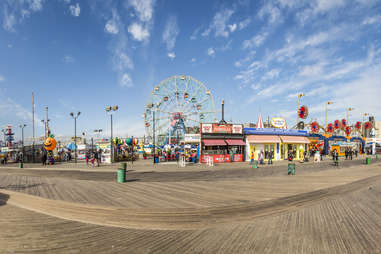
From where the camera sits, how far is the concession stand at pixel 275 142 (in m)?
27.0

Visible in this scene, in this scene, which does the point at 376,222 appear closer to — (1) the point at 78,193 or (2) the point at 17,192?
(1) the point at 78,193

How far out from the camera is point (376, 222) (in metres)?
5.86

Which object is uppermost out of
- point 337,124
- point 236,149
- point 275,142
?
point 337,124

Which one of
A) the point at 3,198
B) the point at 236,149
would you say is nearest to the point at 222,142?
the point at 236,149

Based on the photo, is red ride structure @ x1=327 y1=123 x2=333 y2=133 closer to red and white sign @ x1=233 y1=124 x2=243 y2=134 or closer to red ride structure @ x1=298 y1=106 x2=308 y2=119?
red ride structure @ x1=298 y1=106 x2=308 y2=119

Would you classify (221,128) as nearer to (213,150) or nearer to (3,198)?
(213,150)

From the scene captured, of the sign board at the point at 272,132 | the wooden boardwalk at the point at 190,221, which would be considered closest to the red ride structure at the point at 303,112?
the sign board at the point at 272,132

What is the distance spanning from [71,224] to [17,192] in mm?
5452

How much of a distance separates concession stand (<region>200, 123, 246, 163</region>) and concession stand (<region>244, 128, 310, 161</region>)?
1.49 metres

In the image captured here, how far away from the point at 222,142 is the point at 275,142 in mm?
9217

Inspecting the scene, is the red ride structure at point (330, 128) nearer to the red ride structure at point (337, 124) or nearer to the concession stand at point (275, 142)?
the red ride structure at point (337, 124)

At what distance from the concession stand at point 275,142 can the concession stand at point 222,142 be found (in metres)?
1.49

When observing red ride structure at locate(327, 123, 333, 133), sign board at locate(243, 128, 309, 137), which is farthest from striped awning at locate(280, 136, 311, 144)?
red ride structure at locate(327, 123, 333, 133)

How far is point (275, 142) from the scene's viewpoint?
27688mm
